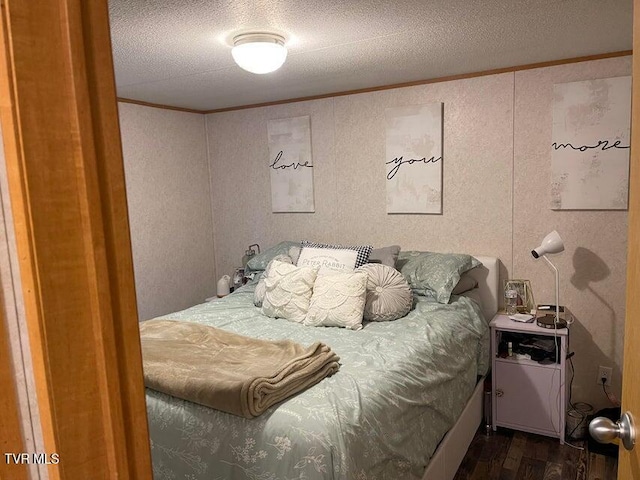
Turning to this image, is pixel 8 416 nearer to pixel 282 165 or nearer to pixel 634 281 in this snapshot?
pixel 634 281

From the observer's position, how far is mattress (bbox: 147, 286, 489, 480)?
1.50 m

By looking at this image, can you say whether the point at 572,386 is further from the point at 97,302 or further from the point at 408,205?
the point at 97,302

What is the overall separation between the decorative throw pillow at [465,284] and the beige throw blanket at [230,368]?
1.27 m

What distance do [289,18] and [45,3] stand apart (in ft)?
5.02

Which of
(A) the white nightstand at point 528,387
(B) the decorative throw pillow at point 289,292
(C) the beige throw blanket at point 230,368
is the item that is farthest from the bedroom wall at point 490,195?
(C) the beige throw blanket at point 230,368

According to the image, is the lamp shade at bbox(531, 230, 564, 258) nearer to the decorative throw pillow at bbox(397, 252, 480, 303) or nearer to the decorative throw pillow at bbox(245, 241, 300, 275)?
the decorative throw pillow at bbox(397, 252, 480, 303)

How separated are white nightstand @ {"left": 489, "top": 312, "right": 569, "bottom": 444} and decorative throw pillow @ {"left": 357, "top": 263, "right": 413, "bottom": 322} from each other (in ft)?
1.89

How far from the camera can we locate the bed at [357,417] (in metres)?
1.51

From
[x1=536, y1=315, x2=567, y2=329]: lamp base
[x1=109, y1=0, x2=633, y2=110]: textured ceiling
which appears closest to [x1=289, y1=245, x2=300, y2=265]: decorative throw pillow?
[x1=109, y1=0, x2=633, y2=110]: textured ceiling

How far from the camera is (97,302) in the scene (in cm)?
63

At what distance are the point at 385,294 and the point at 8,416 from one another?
2.17m

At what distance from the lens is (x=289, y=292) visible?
2.71 meters

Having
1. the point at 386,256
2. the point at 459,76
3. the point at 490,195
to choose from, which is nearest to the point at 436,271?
the point at 386,256

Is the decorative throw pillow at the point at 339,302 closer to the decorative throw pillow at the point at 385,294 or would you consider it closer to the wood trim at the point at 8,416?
the decorative throw pillow at the point at 385,294
